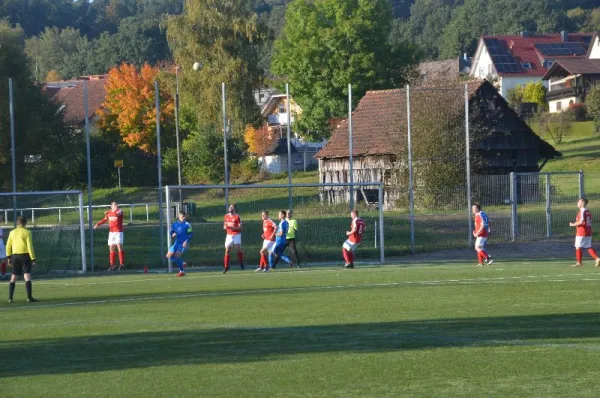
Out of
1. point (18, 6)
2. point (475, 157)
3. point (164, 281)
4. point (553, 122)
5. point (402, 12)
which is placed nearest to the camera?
point (164, 281)

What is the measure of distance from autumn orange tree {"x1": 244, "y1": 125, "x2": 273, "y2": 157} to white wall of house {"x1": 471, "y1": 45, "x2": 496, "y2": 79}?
1472 inches

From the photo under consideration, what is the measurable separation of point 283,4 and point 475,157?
154m

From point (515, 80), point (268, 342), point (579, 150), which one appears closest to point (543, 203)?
point (268, 342)

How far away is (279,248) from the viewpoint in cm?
2938

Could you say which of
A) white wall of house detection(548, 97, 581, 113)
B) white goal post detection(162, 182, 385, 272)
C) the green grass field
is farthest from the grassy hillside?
the green grass field

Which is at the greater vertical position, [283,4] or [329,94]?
[283,4]

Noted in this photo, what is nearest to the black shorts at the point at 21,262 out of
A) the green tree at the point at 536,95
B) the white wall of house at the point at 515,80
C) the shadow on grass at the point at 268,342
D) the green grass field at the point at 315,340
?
the green grass field at the point at 315,340

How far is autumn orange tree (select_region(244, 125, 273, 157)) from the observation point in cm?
7812

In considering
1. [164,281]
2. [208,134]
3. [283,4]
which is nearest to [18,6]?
[283,4]

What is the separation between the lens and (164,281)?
84.3 feet

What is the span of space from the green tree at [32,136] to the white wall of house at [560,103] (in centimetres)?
5752

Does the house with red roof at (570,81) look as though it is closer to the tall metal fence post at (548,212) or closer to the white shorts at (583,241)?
the tall metal fence post at (548,212)

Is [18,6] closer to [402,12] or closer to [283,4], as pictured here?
[283,4]

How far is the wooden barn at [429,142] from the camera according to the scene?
3691 centimetres
